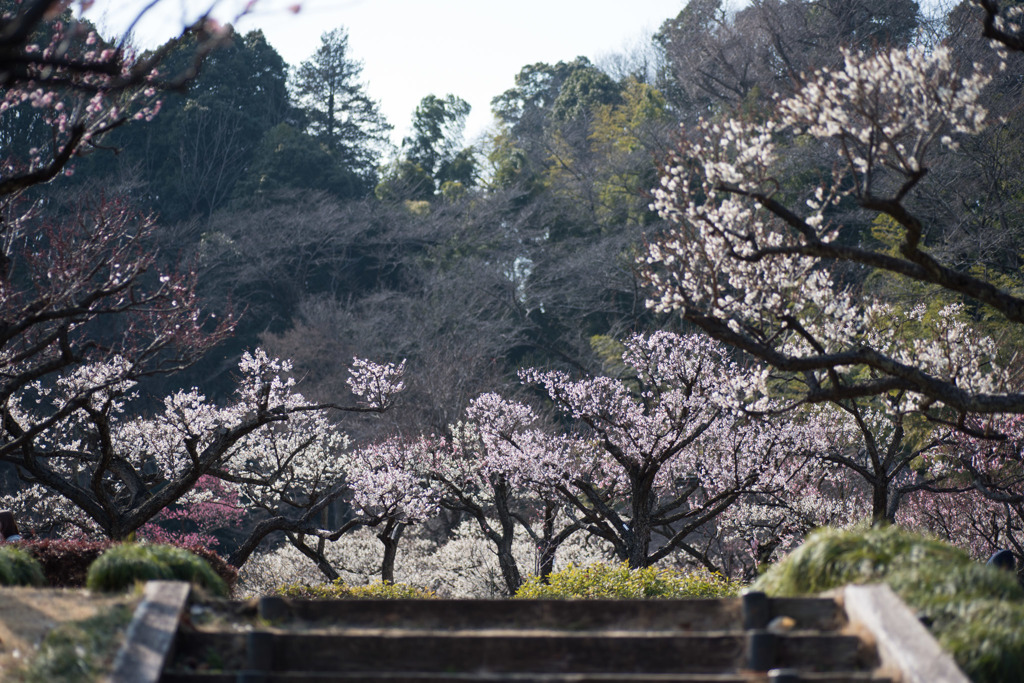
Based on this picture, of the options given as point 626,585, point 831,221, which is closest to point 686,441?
point 626,585

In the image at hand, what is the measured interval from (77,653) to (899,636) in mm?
3936

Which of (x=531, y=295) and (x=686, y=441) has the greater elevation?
(x=531, y=295)

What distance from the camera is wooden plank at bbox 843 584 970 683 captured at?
3.97m

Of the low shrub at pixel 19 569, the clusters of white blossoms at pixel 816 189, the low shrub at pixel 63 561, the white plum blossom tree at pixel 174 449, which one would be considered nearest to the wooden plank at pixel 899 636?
the clusters of white blossoms at pixel 816 189

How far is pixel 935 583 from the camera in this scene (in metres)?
4.98

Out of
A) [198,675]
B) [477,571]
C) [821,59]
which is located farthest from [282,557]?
[821,59]

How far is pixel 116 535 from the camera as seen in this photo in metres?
11.4

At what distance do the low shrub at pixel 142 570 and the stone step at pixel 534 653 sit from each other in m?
1.31

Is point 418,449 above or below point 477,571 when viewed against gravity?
above

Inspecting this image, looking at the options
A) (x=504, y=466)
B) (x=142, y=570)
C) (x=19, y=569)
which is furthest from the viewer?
(x=504, y=466)

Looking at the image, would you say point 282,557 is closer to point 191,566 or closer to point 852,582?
point 191,566

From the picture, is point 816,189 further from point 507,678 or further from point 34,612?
point 34,612

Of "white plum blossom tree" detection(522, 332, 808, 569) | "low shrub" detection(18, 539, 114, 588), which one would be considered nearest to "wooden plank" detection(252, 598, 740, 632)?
"low shrub" detection(18, 539, 114, 588)

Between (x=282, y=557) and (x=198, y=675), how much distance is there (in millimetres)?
19925
